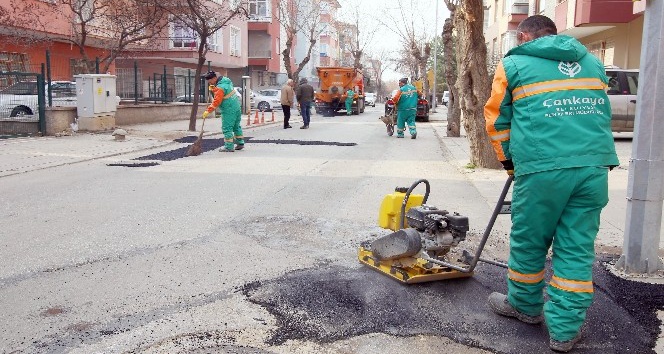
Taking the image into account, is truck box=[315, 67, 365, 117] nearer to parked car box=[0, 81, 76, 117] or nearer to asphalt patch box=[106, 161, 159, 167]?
parked car box=[0, 81, 76, 117]

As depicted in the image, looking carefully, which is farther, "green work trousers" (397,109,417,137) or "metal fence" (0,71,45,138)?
"green work trousers" (397,109,417,137)

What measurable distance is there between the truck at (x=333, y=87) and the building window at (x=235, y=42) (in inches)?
471

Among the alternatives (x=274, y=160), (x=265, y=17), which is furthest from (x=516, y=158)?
(x=265, y=17)

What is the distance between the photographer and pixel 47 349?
349 centimetres

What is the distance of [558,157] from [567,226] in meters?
0.39

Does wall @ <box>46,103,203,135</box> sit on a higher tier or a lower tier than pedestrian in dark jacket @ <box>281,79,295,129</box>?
lower

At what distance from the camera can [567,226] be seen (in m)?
3.48

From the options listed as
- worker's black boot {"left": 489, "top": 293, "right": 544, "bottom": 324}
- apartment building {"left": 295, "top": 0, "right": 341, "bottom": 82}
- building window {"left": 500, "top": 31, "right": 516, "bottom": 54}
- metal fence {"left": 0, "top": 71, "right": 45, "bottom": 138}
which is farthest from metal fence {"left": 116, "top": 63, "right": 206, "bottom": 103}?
apartment building {"left": 295, "top": 0, "right": 341, "bottom": 82}

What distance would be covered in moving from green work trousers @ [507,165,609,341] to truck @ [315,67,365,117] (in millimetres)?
33084

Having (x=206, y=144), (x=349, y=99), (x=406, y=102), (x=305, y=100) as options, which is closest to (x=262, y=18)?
(x=349, y=99)

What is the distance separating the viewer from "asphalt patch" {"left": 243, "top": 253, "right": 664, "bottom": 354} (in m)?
3.68

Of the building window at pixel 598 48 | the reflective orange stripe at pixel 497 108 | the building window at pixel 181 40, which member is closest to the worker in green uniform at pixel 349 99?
the building window at pixel 181 40

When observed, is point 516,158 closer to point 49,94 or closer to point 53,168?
point 53,168

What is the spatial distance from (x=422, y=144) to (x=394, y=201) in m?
12.7
